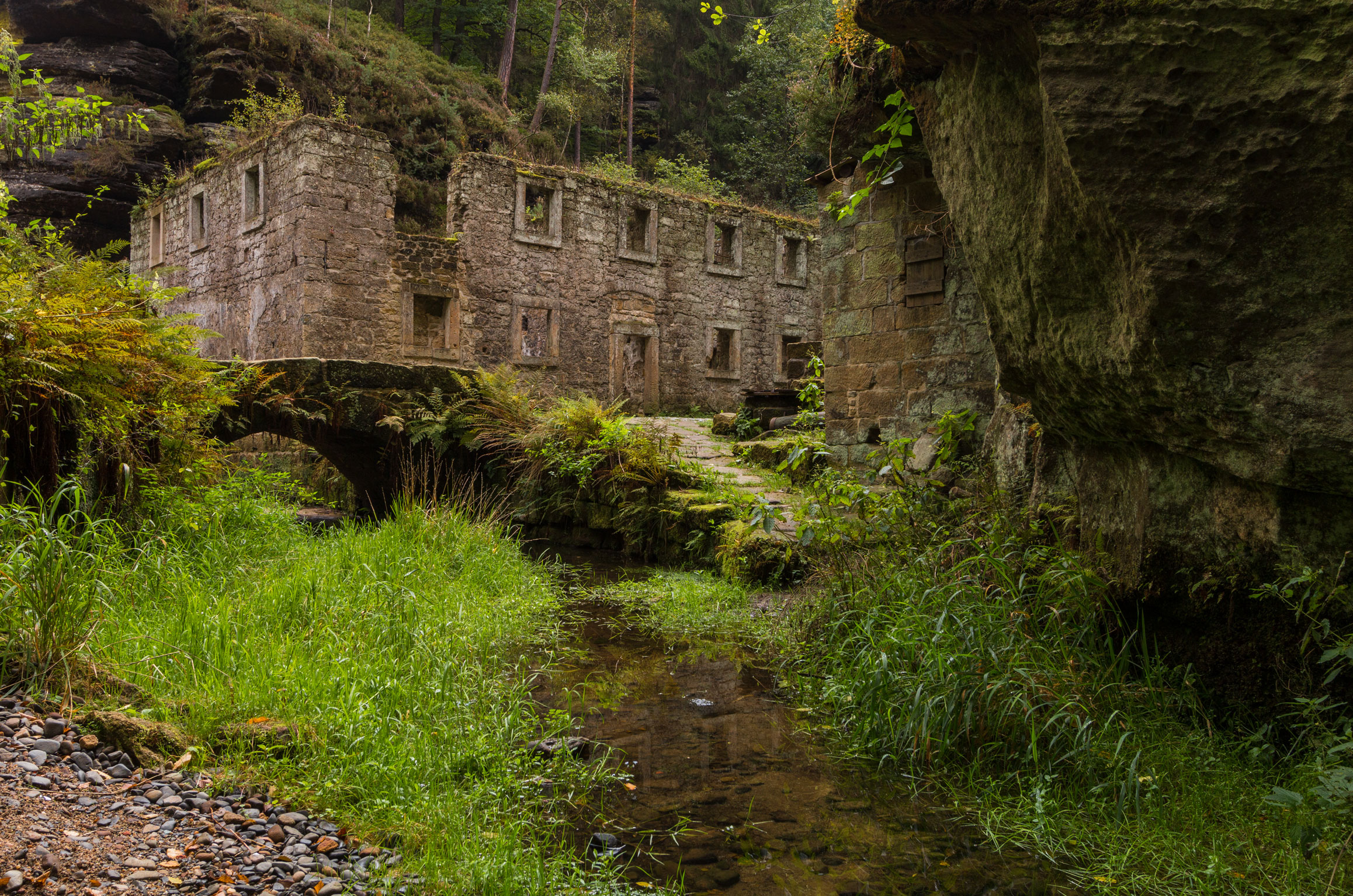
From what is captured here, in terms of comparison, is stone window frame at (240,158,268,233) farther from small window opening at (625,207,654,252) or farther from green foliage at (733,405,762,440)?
green foliage at (733,405,762,440)

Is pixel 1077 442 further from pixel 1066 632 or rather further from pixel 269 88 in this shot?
pixel 269 88

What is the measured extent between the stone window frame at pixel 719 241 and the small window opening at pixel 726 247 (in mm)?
14

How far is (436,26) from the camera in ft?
92.6

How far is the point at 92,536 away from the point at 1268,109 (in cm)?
512

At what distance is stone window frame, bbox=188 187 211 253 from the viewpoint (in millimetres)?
17703

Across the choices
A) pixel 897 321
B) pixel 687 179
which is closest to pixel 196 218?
pixel 687 179

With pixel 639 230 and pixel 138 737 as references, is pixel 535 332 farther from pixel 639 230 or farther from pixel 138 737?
pixel 138 737

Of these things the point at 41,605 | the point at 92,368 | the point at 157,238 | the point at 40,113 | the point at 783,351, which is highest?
the point at 157,238

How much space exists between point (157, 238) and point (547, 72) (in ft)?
42.5

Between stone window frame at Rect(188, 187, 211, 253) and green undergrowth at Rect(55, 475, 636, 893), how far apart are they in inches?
544

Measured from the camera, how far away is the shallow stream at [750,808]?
2738 mm

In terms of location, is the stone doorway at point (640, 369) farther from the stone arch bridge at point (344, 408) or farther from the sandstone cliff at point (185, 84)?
the stone arch bridge at point (344, 408)

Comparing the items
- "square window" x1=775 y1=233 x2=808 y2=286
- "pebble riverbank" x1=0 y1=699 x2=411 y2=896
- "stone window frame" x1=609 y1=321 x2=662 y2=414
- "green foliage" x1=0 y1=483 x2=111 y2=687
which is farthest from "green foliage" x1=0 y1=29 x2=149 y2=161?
"square window" x1=775 y1=233 x2=808 y2=286

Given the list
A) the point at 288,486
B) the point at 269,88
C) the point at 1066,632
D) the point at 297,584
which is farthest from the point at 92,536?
the point at 269,88
